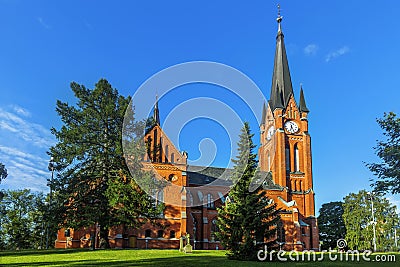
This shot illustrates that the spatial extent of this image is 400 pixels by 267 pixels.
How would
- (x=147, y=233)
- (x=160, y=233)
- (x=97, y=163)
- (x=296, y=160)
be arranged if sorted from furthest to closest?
(x=296, y=160)
(x=160, y=233)
(x=147, y=233)
(x=97, y=163)

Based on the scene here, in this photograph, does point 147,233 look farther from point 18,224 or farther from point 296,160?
point 296,160

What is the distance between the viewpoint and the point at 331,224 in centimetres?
6562

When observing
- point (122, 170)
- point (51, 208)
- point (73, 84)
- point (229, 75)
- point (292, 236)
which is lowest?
point (292, 236)

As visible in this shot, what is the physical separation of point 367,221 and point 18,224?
158ft

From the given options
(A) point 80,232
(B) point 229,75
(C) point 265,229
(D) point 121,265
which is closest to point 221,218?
(C) point 265,229

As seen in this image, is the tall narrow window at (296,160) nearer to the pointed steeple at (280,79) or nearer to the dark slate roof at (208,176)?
the pointed steeple at (280,79)

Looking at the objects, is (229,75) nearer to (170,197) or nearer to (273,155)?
(170,197)

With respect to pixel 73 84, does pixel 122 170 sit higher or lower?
lower

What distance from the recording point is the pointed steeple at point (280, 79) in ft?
191

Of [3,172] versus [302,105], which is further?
[302,105]

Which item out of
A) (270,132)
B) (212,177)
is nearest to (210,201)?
(212,177)

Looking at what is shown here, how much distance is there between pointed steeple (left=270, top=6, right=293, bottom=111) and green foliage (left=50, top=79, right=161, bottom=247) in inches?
1240

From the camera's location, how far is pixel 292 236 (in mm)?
45969

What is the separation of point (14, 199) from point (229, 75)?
4210 cm
